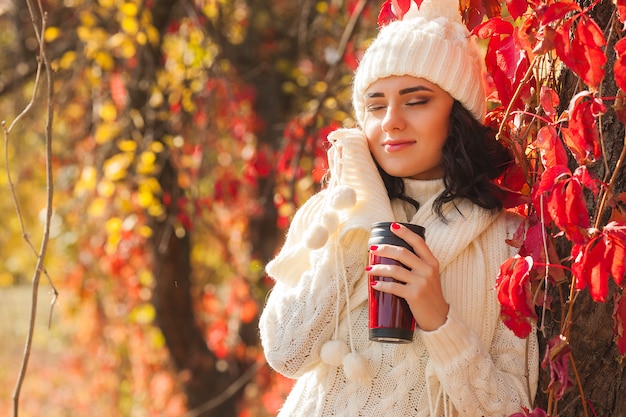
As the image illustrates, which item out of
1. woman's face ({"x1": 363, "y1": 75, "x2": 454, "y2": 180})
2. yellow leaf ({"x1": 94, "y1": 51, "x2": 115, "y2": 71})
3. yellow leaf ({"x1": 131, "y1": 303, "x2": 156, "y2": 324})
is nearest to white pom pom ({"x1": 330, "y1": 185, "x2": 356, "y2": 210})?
woman's face ({"x1": 363, "y1": 75, "x2": 454, "y2": 180})

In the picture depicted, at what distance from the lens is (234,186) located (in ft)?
16.4

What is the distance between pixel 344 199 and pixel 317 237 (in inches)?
4.3

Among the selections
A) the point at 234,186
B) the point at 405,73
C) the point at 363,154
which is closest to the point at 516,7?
the point at 405,73

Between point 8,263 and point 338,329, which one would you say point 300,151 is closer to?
point 338,329

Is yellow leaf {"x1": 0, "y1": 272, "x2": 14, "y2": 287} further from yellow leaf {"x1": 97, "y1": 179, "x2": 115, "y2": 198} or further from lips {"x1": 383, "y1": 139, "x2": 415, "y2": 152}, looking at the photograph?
lips {"x1": 383, "y1": 139, "x2": 415, "y2": 152}

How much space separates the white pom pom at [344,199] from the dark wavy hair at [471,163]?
18 centimetres

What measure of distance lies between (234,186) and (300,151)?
4.97 ft

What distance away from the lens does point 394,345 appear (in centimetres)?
194

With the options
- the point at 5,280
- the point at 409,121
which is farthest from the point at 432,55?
the point at 5,280

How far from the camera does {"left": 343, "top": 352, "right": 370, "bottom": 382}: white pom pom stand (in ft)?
6.11

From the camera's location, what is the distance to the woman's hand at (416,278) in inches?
69.1

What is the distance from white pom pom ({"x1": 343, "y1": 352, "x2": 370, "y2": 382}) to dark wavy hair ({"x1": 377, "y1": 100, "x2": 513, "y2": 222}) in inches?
14.7

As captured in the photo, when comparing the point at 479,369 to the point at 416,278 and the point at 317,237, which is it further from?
the point at 317,237

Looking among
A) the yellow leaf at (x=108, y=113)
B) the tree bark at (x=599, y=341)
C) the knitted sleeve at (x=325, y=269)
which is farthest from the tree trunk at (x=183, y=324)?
the tree bark at (x=599, y=341)
